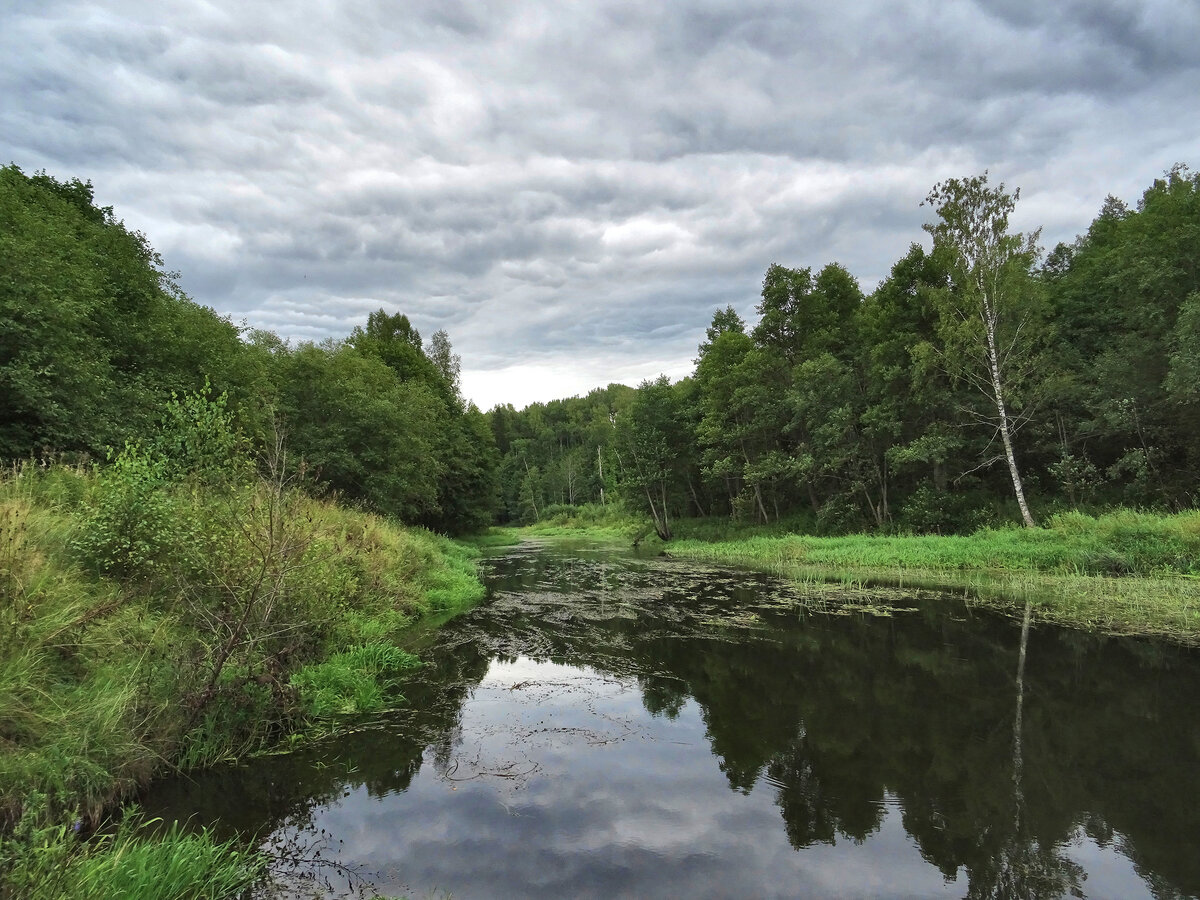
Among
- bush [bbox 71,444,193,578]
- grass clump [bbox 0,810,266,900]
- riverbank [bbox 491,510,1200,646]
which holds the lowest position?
riverbank [bbox 491,510,1200,646]

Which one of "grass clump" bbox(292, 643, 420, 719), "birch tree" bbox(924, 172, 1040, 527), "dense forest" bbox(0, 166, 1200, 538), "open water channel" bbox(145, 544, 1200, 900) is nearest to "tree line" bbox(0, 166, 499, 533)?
"dense forest" bbox(0, 166, 1200, 538)

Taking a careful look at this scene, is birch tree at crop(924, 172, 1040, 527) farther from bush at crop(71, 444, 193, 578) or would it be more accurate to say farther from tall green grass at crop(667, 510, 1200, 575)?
bush at crop(71, 444, 193, 578)

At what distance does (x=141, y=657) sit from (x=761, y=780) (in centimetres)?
664

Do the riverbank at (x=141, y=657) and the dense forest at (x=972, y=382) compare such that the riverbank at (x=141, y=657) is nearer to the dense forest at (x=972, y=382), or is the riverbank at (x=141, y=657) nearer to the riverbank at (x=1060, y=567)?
the riverbank at (x=1060, y=567)

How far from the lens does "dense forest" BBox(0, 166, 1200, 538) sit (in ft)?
44.9

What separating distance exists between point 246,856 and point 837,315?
33.5m

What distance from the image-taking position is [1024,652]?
1022 centimetres

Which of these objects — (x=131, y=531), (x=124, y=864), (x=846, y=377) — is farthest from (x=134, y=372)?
(x=846, y=377)

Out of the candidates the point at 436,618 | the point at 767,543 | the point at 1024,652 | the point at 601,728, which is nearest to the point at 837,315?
the point at 767,543

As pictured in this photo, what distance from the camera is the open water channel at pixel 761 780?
15.3ft

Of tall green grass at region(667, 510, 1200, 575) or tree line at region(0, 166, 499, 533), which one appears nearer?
tree line at region(0, 166, 499, 533)

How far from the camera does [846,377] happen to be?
28.8 m

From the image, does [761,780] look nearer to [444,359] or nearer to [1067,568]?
[1067,568]

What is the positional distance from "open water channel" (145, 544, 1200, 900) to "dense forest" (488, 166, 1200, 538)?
53.7ft
